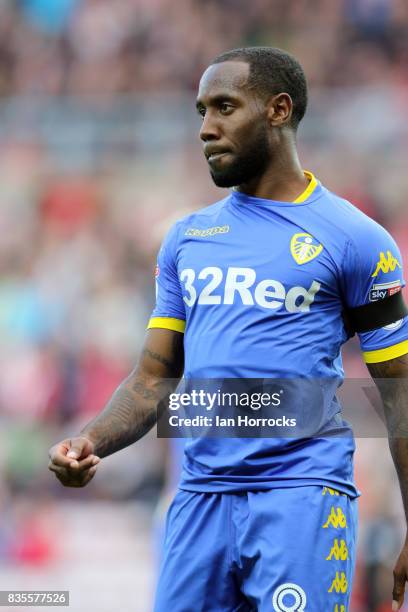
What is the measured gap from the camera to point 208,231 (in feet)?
14.4

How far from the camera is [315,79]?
12484 millimetres

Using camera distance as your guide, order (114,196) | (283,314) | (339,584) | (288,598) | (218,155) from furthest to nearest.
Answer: (114,196) → (218,155) → (283,314) → (339,584) → (288,598)

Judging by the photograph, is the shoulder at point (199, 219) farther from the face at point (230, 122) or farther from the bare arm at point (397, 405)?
the bare arm at point (397, 405)

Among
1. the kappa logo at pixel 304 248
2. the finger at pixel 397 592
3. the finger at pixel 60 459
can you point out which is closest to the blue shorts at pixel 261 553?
the finger at pixel 397 592

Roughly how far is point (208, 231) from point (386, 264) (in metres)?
0.63

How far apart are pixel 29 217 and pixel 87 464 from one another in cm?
890

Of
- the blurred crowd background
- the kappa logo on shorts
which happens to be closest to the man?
the kappa logo on shorts

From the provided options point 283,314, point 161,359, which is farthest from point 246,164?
point 161,359

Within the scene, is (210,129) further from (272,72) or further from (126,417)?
(126,417)

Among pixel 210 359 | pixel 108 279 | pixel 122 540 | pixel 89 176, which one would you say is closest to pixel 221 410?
pixel 210 359

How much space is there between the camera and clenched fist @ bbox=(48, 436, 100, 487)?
3.91m

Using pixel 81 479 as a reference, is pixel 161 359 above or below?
above

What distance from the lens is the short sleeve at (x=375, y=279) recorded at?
4.14m

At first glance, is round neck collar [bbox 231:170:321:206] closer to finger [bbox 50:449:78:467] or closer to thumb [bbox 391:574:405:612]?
finger [bbox 50:449:78:467]
